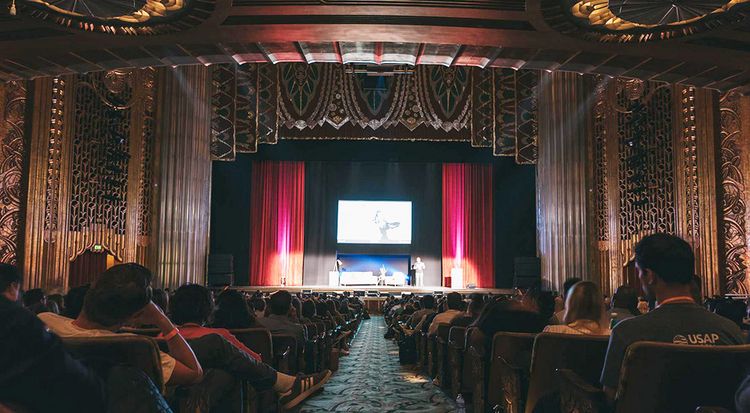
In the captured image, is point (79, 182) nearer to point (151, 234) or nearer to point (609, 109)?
point (151, 234)

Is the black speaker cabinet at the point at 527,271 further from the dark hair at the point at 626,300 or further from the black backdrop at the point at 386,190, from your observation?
the dark hair at the point at 626,300

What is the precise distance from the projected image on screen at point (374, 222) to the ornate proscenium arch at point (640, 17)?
1456 centimetres

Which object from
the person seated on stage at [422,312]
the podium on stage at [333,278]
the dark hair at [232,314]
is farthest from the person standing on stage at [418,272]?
the dark hair at [232,314]

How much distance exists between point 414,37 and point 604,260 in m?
8.07

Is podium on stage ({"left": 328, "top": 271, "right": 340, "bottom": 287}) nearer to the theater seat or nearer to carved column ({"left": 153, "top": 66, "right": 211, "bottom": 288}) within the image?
carved column ({"left": 153, "top": 66, "right": 211, "bottom": 288})

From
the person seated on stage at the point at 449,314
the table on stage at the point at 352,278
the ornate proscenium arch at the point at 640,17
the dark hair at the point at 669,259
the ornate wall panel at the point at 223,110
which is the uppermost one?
the ornate wall panel at the point at 223,110

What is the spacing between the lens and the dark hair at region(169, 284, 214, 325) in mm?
2789

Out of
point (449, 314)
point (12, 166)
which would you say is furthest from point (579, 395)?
point (12, 166)

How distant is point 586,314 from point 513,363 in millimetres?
458

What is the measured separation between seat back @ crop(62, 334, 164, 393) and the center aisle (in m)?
2.89

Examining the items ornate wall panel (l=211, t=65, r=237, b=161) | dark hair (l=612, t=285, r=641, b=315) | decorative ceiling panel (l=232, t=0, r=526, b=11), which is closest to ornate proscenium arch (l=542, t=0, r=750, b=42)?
decorative ceiling panel (l=232, t=0, r=526, b=11)

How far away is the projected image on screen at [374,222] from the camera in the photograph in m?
21.1

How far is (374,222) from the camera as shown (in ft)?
69.8

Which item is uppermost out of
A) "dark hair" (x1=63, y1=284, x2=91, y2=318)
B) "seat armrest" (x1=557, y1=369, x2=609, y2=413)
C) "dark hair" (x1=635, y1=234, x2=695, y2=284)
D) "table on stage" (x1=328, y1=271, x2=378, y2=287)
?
"dark hair" (x1=635, y1=234, x2=695, y2=284)
